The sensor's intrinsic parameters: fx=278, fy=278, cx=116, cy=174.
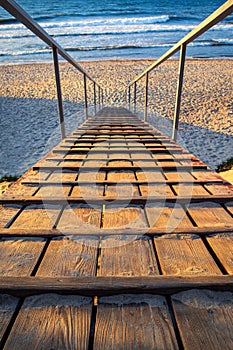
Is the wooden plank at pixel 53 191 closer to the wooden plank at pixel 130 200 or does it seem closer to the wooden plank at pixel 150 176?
the wooden plank at pixel 130 200

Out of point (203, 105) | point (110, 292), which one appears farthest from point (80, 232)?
point (203, 105)

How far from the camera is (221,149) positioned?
5418 mm

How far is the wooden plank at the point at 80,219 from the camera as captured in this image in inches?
55.0

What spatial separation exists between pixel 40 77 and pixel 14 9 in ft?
41.2

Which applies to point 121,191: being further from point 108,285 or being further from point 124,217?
point 108,285

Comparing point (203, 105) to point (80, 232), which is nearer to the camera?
point (80, 232)

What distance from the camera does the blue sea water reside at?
2119 centimetres

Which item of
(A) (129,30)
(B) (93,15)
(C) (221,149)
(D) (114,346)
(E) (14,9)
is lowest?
(C) (221,149)

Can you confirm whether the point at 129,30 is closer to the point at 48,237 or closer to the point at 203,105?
the point at 203,105

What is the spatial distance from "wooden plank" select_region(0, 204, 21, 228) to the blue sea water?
19325 millimetres

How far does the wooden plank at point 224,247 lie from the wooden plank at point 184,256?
0.04 meters

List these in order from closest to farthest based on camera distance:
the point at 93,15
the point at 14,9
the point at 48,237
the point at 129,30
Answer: the point at 48,237
the point at 14,9
the point at 129,30
the point at 93,15

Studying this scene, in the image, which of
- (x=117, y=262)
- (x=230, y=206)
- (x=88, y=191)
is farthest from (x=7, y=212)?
(x=230, y=206)

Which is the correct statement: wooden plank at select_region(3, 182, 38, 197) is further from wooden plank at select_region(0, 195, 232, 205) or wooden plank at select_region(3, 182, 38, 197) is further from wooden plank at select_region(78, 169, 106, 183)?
Answer: wooden plank at select_region(78, 169, 106, 183)
